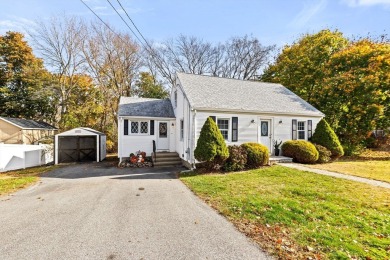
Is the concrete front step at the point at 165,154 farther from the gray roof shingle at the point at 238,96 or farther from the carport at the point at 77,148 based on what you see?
the carport at the point at 77,148

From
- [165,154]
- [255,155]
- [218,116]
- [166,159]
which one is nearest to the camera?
[255,155]

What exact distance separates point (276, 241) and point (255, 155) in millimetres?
6978

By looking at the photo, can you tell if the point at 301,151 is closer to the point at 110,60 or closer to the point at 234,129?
the point at 234,129

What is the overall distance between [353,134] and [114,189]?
18.6 metres

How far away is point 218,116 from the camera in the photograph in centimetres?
1169

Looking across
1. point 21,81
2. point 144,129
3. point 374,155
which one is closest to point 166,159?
point 144,129

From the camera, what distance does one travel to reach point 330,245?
11.7 feet

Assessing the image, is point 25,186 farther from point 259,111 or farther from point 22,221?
point 259,111

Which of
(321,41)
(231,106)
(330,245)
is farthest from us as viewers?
(321,41)

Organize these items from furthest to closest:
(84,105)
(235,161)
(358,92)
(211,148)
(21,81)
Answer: (84,105) → (21,81) → (358,92) → (235,161) → (211,148)

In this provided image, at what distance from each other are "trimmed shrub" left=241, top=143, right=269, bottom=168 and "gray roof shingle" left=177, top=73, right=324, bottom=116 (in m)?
2.51

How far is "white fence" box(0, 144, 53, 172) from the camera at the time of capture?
1250 cm

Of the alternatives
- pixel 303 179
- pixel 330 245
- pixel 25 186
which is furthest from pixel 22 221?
pixel 303 179

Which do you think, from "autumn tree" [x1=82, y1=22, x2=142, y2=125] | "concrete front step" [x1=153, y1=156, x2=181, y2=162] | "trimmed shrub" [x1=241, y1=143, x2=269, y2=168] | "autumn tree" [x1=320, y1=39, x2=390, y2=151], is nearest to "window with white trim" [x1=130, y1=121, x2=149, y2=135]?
"concrete front step" [x1=153, y1=156, x2=181, y2=162]
